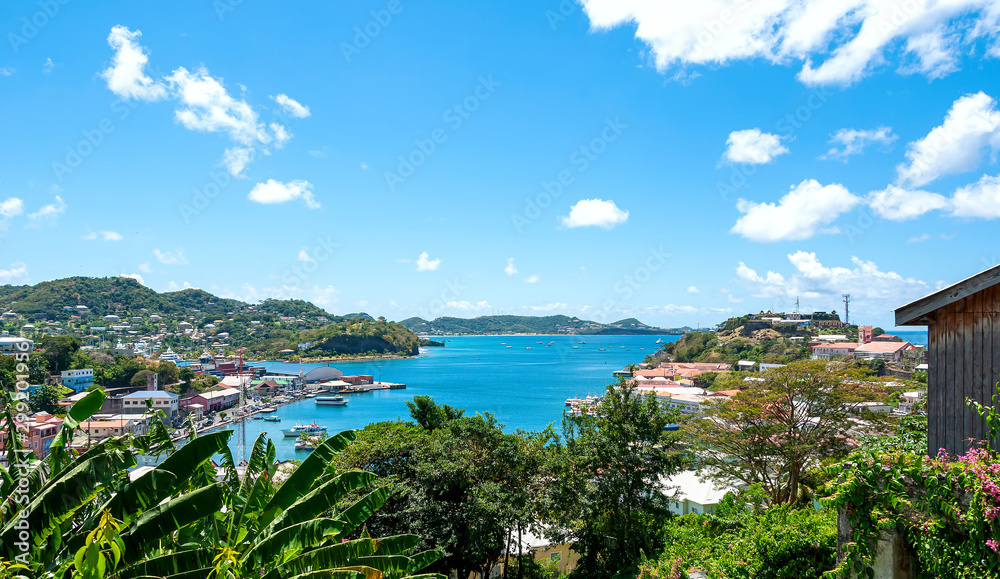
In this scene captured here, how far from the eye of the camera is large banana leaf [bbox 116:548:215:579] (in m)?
2.96

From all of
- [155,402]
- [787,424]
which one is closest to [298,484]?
[787,424]

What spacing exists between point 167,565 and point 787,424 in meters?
13.0

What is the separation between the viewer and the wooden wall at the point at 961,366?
13.9ft

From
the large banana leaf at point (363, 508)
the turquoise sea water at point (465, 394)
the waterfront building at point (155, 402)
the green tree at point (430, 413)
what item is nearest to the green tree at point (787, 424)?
the green tree at point (430, 413)

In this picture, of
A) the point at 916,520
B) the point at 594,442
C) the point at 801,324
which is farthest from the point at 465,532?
the point at 801,324


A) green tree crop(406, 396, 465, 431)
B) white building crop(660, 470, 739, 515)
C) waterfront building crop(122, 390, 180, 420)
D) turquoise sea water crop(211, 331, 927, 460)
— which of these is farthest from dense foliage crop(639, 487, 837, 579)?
waterfront building crop(122, 390, 180, 420)

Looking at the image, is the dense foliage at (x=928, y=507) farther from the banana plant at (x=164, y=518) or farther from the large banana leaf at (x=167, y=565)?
the large banana leaf at (x=167, y=565)

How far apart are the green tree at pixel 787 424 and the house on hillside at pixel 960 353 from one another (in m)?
8.03

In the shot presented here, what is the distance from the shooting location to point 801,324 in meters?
96.5

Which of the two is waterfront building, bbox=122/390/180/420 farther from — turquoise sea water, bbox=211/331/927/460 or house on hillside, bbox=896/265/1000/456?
house on hillside, bbox=896/265/1000/456

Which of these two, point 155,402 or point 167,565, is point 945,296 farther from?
point 155,402

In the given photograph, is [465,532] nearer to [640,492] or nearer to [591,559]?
[591,559]

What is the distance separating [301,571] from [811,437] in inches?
490

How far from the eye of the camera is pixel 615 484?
10.2 meters
